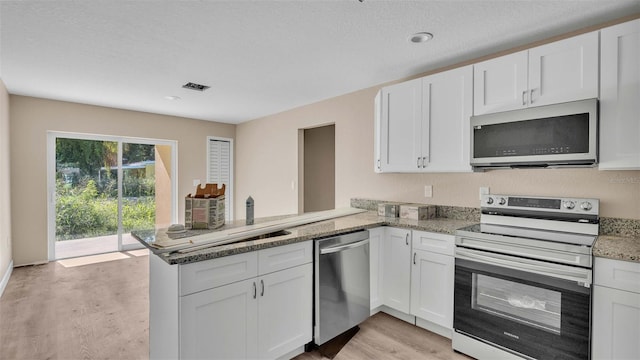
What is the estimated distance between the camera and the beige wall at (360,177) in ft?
7.44

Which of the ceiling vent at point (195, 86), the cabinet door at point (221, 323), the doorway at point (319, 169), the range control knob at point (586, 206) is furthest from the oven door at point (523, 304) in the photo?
the doorway at point (319, 169)

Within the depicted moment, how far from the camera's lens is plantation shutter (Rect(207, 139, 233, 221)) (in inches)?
242

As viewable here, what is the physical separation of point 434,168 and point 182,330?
229 cm

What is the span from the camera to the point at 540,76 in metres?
2.24

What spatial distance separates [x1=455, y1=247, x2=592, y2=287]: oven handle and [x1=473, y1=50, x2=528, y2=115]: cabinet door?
111cm

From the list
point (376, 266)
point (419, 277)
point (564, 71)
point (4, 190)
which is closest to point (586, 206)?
point (564, 71)

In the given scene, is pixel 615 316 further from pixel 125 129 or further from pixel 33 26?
pixel 125 129

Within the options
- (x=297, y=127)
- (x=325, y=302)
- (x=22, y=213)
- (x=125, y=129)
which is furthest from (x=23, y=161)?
(x=325, y=302)

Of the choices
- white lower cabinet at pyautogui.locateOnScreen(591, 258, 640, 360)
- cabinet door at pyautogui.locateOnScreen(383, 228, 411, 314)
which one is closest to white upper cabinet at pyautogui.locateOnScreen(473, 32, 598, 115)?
white lower cabinet at pyautogui.locateOnScreen(591, 258, 640, 360)

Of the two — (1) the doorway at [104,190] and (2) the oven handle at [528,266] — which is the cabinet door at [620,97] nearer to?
(2) the oven handle at [528,266]

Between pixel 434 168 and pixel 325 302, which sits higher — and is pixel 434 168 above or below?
above

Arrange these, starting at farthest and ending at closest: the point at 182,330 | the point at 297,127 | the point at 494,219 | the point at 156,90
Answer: the point at 297,127
the point at 156,90
the point at 494,219
the point at 182,330

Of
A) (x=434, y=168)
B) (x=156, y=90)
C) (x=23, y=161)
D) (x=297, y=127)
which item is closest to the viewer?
(x=434, y=168)

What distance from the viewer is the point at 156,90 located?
3924mm
